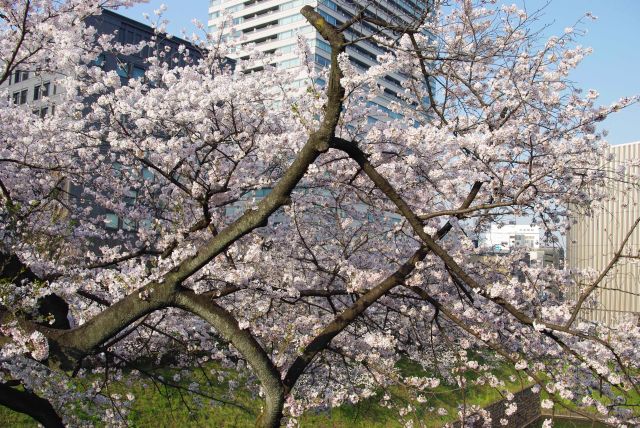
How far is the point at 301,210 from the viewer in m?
9.28

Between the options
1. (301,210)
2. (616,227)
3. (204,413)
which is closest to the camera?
(301,210)

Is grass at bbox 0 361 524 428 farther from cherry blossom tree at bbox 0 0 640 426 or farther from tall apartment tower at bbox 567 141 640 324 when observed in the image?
tall apartment tower at bbox 567 141 640 324

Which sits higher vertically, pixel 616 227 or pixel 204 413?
pixel 616 227

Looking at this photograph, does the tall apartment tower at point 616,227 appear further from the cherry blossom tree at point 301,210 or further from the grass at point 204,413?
the grass at point 204,413

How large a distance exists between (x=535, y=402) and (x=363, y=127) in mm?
25263

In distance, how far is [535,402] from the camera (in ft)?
93.5

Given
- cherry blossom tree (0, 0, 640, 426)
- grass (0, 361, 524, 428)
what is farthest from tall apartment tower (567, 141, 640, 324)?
grass (0, 361, 524, 428)

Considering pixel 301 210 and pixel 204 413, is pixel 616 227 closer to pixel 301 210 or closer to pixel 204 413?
pixel 301 210

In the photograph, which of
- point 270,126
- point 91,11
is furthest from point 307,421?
point 91,11

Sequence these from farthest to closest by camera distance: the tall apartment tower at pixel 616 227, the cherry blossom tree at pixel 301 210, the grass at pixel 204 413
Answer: the grass at pixel 204 413 < the tall apartment tower at pixel 616 227 < the cherry blossom tree at pixel 301 210

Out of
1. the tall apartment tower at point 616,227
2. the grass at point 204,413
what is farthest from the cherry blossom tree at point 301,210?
the grass at point 204,413

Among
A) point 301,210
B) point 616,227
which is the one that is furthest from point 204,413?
point 616,227

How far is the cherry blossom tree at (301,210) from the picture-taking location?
520 cm

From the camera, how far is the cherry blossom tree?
17.1 feet
